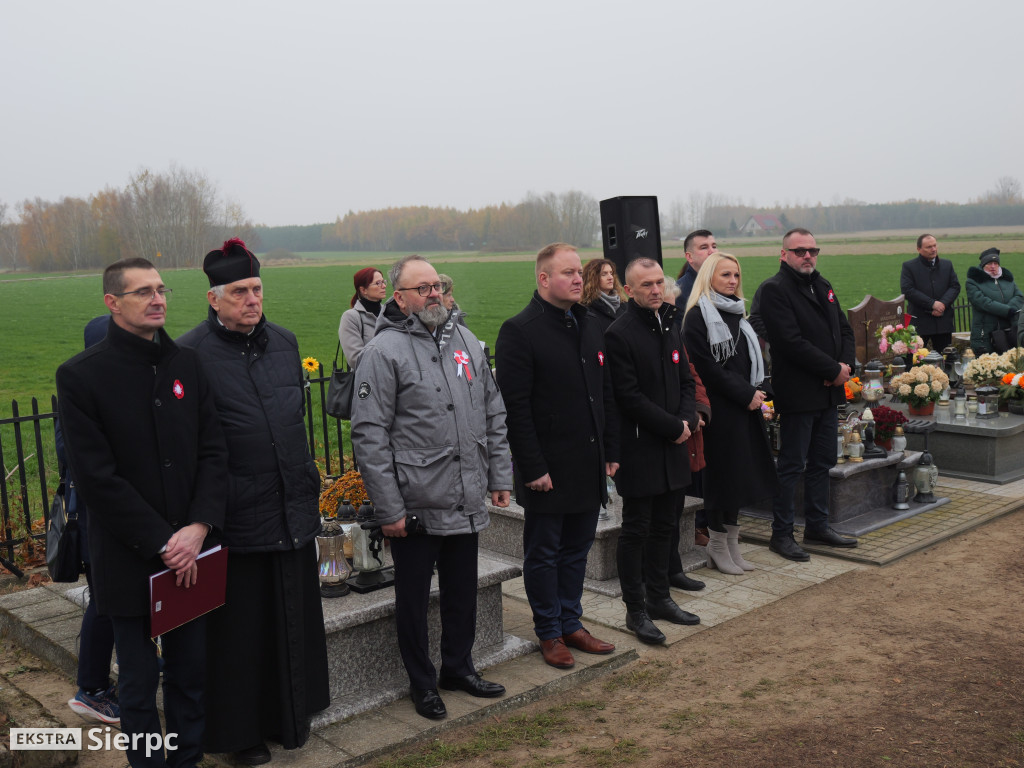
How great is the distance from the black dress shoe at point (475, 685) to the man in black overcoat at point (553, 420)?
451mm

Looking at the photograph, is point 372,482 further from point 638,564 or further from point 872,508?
point 872,508

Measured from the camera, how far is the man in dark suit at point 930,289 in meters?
12.2

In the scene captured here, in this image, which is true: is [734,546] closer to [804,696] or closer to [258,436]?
[804,696]

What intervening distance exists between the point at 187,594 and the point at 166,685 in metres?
0.43

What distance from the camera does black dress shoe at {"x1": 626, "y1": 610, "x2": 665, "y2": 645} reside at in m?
5.09

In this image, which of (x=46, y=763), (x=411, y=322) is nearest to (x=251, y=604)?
(x=46, y=763)

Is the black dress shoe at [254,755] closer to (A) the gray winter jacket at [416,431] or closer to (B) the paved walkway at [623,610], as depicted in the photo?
(B) the paved walkway at [623,610]

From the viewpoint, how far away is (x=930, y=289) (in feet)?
40.3

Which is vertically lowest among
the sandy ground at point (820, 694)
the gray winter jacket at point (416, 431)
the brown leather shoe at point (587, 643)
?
the sandy ground at point (820, 694)

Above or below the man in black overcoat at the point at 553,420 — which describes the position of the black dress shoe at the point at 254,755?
below

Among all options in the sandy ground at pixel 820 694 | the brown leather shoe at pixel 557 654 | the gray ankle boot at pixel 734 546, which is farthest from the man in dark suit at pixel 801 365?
the brown leather shoe at pixel 557 654

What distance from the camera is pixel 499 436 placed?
4.33 m

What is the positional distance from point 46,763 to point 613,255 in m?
5.22

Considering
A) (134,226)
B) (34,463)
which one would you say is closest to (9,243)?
(134,226)
